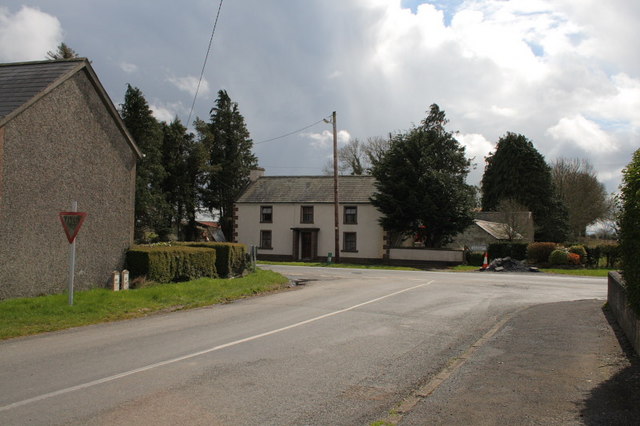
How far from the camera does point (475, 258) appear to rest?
37.9 meters

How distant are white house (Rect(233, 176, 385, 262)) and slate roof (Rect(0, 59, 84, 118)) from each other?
2773cm

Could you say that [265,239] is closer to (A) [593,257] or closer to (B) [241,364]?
(A) [593,257]

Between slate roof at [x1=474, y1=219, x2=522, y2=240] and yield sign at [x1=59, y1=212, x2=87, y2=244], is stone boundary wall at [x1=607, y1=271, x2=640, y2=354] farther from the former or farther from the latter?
slate roof at [x1=474, y1=219, x2=522, y2=240]

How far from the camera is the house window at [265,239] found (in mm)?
45725

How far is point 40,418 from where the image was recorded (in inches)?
203

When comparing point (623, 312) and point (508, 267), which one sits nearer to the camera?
point (623, 312)

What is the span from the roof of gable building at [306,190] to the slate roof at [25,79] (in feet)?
97.2

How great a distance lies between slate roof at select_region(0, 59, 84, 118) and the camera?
45.4 feet

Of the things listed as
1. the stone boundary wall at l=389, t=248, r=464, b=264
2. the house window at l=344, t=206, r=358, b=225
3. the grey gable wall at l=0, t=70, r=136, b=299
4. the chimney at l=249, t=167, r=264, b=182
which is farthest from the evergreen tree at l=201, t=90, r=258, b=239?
the grey gable wall at l=0, t=70, r=136, b=299

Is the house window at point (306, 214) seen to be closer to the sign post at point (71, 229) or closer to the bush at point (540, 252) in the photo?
the bush at point (540, 252)

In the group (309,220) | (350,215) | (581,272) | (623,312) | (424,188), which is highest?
(424,188)

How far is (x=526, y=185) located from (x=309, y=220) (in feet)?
107

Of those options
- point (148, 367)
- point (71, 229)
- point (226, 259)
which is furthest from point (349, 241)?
point (148, 367)

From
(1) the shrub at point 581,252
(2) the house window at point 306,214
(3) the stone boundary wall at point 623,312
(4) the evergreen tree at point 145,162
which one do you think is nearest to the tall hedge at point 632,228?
(3) the stone boundary wall at point 623,312
